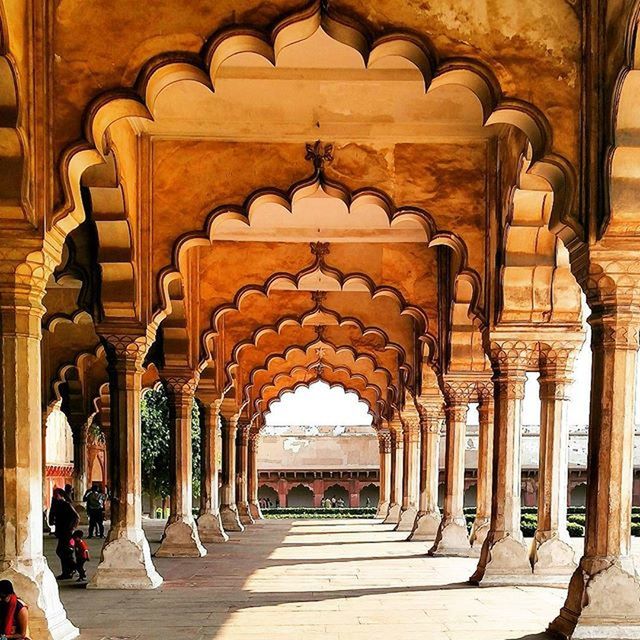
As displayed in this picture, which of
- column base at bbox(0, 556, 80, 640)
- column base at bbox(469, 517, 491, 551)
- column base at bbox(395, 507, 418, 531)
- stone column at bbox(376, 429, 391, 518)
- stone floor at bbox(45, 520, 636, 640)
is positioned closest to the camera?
column base at bbox(0, 556, 80, 640)

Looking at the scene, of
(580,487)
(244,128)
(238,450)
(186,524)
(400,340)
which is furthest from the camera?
(580,487)

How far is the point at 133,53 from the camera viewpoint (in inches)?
316

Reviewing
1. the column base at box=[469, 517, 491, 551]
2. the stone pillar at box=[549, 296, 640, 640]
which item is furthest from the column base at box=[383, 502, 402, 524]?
the stone pillar at box=[549, 296, 640, 640]

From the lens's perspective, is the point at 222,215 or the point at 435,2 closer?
the point at 435,2

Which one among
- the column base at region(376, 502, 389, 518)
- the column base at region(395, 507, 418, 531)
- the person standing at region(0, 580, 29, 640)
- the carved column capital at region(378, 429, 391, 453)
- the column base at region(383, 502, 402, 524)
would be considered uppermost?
the person standing at region(0, 580, 29, 640)

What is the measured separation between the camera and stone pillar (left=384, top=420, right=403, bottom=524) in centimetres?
2923

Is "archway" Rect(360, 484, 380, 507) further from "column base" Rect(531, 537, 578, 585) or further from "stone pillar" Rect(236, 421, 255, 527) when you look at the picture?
"column base" Rect(531, 537, 578, 585)

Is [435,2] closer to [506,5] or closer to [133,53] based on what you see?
[506,5]

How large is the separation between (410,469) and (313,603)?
14.7 m

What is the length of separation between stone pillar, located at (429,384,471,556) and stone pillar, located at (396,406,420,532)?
7.95m

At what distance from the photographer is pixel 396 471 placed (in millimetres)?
29875

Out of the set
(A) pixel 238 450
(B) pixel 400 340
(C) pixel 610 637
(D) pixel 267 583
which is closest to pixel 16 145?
(C) pixel 610 637

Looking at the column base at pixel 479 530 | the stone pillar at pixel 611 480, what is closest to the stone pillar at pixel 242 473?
the column base at pixel 479 530

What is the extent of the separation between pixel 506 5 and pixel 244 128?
186 inches
